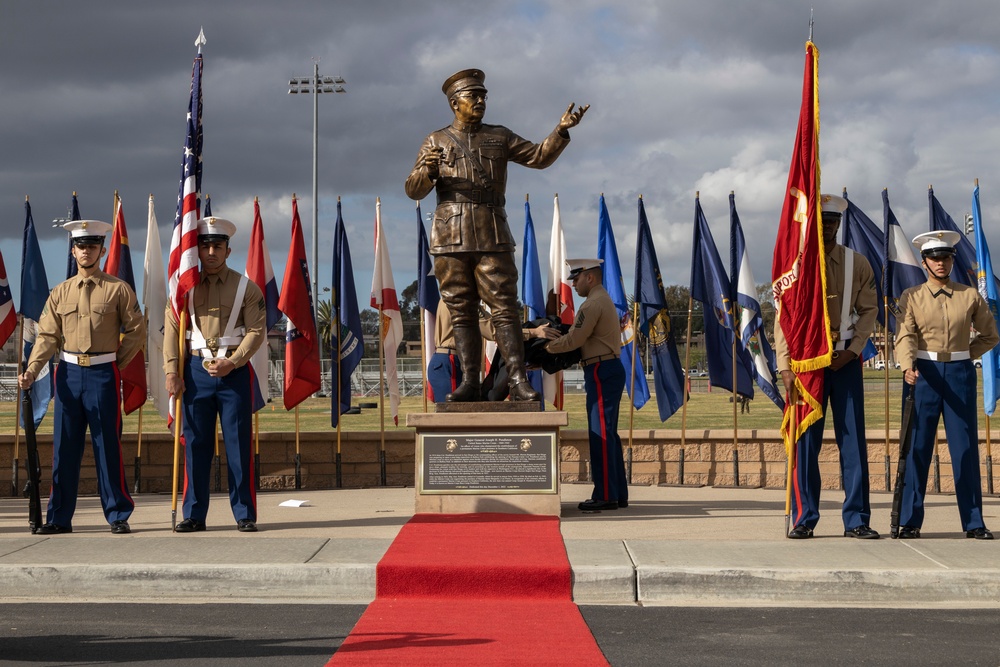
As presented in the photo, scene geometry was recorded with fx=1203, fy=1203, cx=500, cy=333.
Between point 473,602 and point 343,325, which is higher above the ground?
point 343,325

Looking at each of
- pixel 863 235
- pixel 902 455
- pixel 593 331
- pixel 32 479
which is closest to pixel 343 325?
pixel 593 331

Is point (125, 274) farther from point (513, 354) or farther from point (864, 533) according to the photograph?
point (864, 533)

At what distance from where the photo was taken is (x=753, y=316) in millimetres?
12867

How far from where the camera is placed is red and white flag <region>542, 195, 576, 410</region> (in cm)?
1345

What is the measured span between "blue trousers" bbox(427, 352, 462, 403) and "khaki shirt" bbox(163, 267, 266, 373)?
3.89 metres

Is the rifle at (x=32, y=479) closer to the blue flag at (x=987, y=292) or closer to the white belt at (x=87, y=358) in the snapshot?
the white belt at (x=87, y=358)

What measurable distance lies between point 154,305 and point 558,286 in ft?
14.8

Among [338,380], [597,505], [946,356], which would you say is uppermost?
[946,356]

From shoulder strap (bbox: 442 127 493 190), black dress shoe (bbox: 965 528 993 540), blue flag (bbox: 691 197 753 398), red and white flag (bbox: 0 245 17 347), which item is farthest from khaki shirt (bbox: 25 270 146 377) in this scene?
blue flag (bbox: 691 197 753 398)

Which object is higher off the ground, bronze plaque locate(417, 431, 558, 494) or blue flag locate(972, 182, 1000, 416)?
blue flag locate(972, 182, 1000, 416)

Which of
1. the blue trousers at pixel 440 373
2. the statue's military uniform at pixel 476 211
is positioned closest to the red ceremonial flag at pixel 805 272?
the statue's military uniform at pixel 476 211

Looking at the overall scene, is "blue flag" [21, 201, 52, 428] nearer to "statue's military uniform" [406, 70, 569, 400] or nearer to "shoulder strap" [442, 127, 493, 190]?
"statue's military uniform" [406, 70, 569, 400]

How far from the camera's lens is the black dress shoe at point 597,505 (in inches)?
396

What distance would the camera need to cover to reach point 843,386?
27.5 feet
